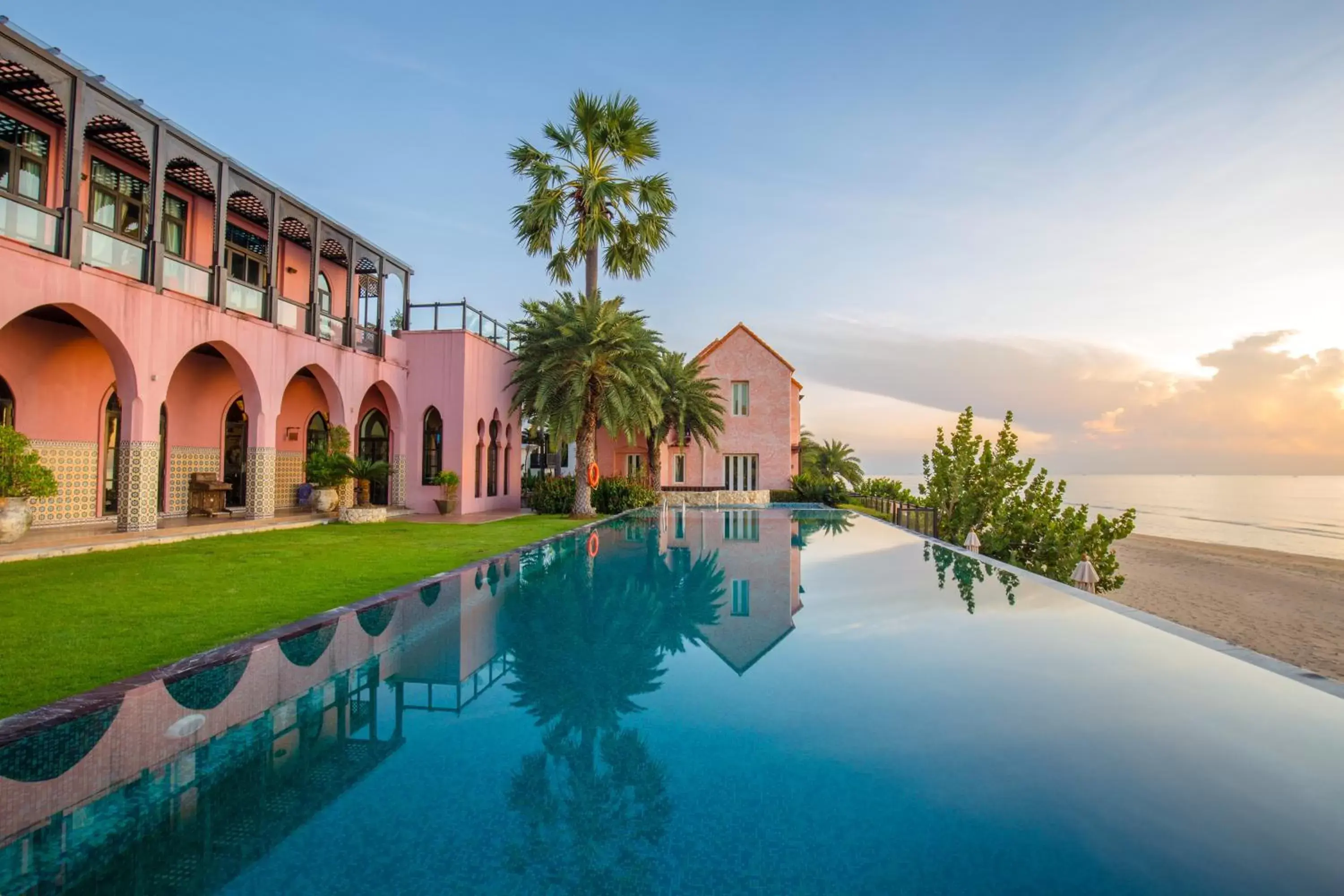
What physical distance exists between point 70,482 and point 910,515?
21.8 meters

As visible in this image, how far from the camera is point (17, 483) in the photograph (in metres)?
10.4

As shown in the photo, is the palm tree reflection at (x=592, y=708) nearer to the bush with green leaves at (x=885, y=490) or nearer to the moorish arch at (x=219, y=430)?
the moorish arch at (x=219, y=430)

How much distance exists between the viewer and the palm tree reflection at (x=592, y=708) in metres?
2.80

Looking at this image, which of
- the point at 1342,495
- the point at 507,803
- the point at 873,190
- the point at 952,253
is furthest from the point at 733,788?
the point at 1342,495

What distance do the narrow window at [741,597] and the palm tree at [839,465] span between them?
33771 millimetres

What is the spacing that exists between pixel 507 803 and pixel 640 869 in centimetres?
89

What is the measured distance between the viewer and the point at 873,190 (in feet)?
72.3

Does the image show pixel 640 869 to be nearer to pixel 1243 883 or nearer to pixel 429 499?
pixel 1243 883

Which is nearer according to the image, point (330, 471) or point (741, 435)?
point (330, 471)

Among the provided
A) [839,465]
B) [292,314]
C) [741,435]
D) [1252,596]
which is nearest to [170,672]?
[292,314]

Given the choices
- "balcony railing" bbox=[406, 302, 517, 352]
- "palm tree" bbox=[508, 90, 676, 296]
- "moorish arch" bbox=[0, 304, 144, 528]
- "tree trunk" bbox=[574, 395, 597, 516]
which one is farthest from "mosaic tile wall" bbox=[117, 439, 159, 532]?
"palm tree" bbox=[508, 90, 676, 296]

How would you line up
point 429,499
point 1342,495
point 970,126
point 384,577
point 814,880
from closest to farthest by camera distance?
point 814,880 < point 384,577 < point 970,126 < point 429,499 < point 1342,495

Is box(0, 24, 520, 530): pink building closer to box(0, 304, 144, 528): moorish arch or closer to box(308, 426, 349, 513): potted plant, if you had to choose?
box(0, 304, 144, 528): moorish arch

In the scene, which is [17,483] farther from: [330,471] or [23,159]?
[330,471]
